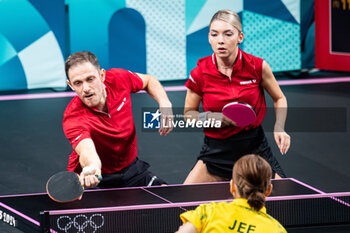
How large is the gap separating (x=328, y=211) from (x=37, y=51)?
867 centimetres

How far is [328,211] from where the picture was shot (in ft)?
14.9

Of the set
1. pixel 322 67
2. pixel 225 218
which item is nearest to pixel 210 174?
pixel 225 218

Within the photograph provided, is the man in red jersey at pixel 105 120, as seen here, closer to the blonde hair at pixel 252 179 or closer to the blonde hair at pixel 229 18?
the blonde hair at pixel 229 18

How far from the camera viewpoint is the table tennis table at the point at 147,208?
4246mm

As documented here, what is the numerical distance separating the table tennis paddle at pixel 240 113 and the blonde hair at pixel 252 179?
205 cm

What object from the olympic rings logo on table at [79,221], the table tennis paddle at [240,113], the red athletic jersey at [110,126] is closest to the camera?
the olympic rings logo on table at [79,221]

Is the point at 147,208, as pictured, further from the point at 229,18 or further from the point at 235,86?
the point at 229,18

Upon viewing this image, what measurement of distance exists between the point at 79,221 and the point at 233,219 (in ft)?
4.10

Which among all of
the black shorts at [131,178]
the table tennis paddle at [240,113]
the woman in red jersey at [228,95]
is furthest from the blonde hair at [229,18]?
the black shorts at [131,178]

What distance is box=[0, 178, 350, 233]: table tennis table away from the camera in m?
4.25

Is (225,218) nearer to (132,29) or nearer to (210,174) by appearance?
(210,174)

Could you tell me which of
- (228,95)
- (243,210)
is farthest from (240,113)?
(243,210)

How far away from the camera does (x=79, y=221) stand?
4.23m

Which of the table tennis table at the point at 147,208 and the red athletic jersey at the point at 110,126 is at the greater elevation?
the red athletic jersey at the point at 110,126
